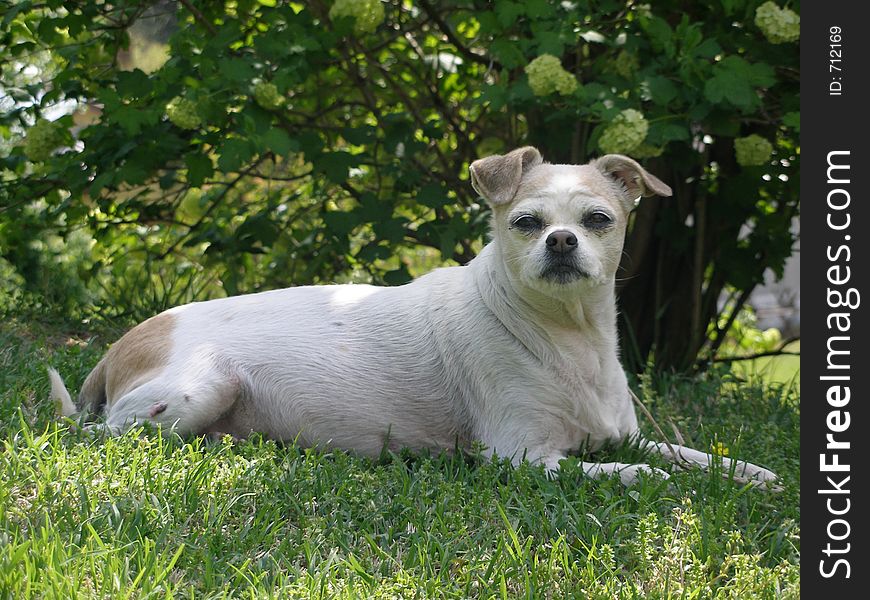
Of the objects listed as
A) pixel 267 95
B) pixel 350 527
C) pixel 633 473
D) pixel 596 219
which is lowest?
pixel 350 527

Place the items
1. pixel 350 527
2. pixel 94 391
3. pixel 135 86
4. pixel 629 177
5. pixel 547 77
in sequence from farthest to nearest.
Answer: pixel 135 86 < pixel 547 77 < pixel 94 391 < pixel 629 177 < pixel 350 527

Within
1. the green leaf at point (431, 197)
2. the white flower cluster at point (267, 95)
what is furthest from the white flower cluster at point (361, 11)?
the green leaf at point (431, 197)

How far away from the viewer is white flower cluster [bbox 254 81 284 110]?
16.4 feet

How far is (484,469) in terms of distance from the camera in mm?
3561

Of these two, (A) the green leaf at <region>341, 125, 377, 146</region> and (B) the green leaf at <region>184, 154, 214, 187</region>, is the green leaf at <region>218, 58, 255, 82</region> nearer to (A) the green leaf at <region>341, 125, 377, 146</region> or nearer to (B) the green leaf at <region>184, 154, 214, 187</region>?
(B) the green leaf at <region>184, 154, 214, 187</region>

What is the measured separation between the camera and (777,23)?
16.0 feet

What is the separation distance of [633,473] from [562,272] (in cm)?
76

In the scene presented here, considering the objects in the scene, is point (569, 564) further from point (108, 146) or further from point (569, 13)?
point (108, 146)

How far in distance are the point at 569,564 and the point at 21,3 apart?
13.1 feet

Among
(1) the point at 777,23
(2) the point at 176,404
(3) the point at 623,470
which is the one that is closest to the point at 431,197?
(1) the point at 777,23

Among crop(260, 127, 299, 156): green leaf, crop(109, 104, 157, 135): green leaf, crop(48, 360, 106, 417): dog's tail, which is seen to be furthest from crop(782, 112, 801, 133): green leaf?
crop(48, 360, 106, 417): dog's tail

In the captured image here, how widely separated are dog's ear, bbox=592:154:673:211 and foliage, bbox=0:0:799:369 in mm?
695

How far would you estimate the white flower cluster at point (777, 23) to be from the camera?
4863 millimetres

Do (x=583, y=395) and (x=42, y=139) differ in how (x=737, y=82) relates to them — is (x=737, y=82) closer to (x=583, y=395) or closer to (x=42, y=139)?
(x=583, y=395)
